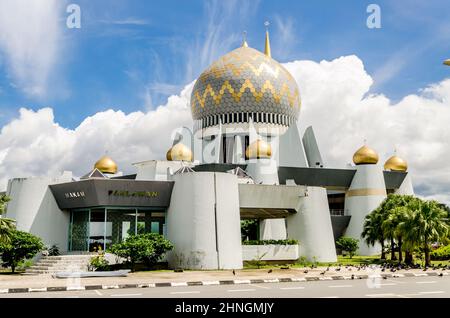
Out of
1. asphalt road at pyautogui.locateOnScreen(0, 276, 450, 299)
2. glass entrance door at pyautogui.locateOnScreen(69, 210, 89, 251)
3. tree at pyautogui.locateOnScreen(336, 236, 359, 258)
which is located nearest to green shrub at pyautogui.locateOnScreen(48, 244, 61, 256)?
glass entrance door at pyautogui.locateOnScreen(69, 210, 89, 251)

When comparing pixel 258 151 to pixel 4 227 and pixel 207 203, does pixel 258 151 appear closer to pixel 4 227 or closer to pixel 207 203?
pixel 207 203

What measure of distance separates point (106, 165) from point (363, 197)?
28.1 metres

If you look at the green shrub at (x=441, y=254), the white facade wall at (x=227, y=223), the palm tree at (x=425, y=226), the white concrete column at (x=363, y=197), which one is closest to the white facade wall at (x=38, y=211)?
the white facade wall at (x=227, y=223)

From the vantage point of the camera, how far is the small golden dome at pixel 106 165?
177 ft

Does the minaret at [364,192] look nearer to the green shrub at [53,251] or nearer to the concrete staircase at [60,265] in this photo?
the concrete staircase at [60,265]

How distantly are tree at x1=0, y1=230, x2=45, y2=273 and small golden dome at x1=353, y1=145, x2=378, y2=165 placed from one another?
3567cm

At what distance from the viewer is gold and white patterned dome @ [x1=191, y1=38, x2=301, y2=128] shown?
181 ft

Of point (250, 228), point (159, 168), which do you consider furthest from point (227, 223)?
point (159, 168)

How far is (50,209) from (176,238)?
355 inches

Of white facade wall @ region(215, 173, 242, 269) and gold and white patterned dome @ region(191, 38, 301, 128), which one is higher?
gold and white patterned dome @ region(191, 38, 301, 128)

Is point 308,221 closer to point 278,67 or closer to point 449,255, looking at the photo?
point 449,255

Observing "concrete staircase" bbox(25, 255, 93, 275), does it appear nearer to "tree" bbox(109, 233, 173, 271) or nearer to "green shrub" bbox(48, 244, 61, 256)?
"green shrub" bbox(48, 244, 61, 256)
